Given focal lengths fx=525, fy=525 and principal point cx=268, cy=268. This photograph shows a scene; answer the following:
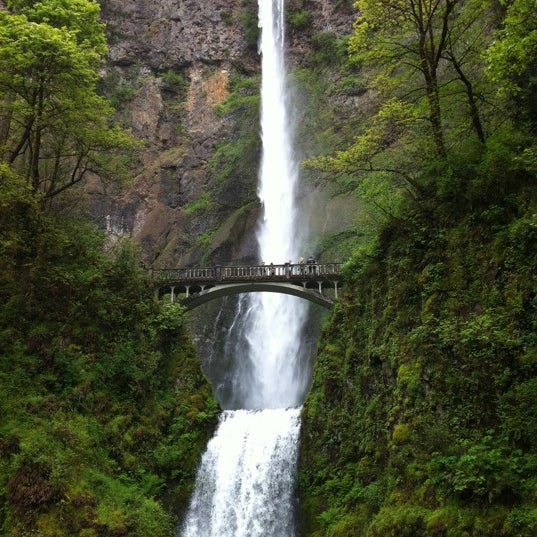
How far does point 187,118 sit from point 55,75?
29.3m

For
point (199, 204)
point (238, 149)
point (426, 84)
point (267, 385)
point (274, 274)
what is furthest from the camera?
point (238, 149)

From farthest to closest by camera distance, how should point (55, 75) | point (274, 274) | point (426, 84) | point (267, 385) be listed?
point (267, 385) < point (274, 274) < point (55, 75) < point (426, 84)

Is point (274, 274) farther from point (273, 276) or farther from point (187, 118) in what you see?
point (187, 118)

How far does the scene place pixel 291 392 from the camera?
26.4 meters

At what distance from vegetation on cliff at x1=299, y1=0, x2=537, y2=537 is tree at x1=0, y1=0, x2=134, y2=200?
8.64 m

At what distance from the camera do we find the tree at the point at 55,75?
50.1ft

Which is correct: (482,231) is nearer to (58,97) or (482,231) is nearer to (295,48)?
(58,97)

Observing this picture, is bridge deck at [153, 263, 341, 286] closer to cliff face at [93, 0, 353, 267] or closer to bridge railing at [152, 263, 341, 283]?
bridge railing at [152, 263, 341, 283]

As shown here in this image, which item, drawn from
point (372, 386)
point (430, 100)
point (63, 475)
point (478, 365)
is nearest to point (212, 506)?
point (63, 475)

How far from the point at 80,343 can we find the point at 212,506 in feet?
21.1

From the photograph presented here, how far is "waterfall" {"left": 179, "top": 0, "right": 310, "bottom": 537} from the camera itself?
15.1 m

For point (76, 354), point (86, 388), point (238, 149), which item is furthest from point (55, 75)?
point (238, 149)

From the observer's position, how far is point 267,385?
2741 centimetres

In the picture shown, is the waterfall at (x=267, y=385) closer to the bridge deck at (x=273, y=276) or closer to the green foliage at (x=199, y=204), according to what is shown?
the green foliage at (x=199, y=204)
